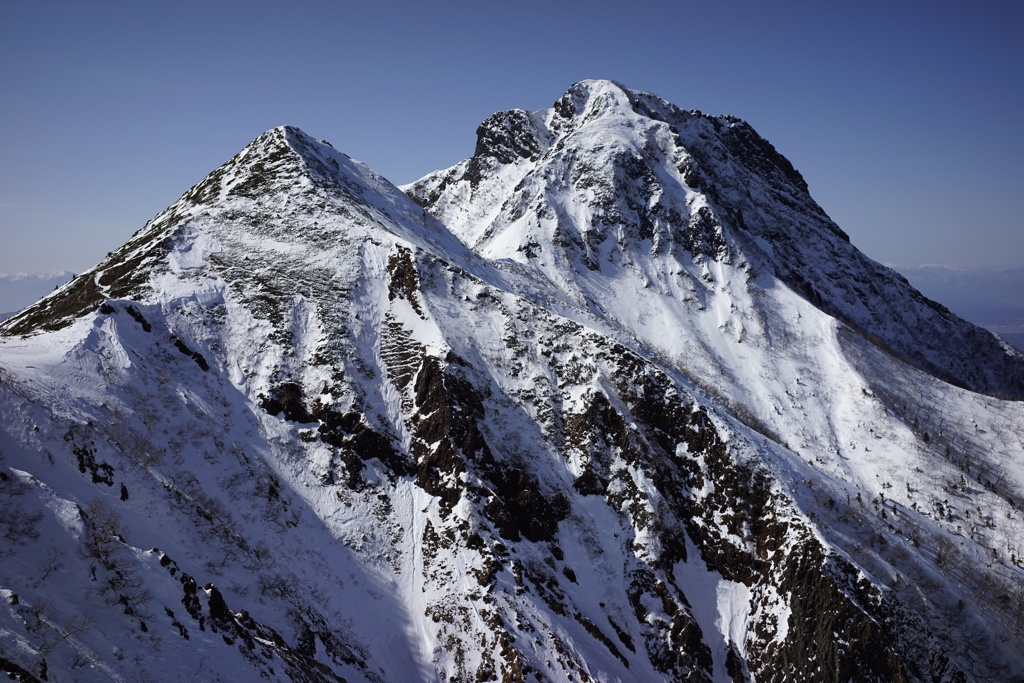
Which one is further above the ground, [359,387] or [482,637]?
[359,387]

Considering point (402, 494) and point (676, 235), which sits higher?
point (676, 235)

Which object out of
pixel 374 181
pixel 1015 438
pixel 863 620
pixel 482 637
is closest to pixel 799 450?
pixel 1015 438

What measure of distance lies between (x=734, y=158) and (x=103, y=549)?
164 m

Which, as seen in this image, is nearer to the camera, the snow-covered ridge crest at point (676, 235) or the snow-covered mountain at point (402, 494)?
the snow-covered mountain at point (402, 494)

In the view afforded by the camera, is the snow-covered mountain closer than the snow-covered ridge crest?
Yes

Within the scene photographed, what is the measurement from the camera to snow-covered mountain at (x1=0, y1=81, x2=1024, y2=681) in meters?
29.6

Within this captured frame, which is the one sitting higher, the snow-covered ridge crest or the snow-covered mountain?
the snow-covered ridge crest

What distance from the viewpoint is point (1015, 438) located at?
80188 millimetres

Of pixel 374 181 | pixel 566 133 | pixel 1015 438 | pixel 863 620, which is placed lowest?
pixel 863 620

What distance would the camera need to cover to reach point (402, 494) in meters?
42.5

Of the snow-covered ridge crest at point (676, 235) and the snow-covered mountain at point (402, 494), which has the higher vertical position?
the snow-covered ridge crest at point (676, 235)

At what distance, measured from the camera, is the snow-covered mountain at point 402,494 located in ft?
97.0

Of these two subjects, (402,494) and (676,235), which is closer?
(402,494)

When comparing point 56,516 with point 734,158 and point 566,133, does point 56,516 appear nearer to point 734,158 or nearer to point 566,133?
point 566,133
